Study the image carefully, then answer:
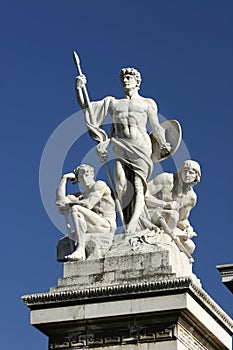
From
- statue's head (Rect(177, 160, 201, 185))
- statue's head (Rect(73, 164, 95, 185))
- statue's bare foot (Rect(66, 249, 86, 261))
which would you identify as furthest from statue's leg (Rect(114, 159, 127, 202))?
statue's bare foot (Rect(66, 249, 86, 261))

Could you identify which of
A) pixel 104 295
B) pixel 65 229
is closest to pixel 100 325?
pixel 104 295

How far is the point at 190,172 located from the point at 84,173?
1947 millimetres

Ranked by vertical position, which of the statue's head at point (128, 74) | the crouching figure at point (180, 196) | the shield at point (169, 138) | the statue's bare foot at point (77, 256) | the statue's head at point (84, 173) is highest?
the statue's head at point (128, 74)

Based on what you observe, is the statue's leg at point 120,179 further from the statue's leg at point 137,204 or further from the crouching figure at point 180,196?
the crouching figure at point 180,196

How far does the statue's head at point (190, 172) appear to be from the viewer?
737 inches

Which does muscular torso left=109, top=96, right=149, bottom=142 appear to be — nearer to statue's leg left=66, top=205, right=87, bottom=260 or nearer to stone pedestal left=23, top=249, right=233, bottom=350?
statue's leg left=66, top=205, right=87, bottom=260

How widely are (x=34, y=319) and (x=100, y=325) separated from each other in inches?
47.9

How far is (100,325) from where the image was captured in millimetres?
17078

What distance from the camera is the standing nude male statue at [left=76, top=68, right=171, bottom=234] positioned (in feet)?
61.0

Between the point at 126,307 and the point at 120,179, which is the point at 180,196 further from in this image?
the point at 126,307

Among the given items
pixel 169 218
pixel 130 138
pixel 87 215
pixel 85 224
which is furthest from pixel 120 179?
pixel 169 218

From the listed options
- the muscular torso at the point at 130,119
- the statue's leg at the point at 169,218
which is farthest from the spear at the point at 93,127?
the statue's leg at the point at 169,218

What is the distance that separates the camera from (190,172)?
18719 millimetres

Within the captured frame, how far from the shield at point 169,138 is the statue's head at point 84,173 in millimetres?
1203
